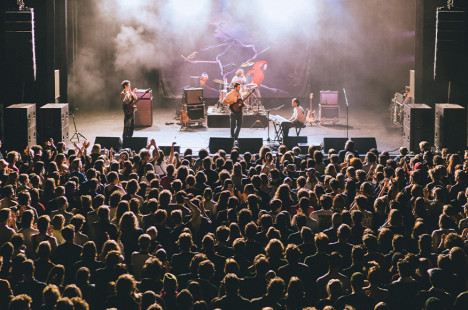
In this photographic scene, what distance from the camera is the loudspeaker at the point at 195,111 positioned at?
69.1 feet

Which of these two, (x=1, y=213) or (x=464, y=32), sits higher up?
(x=464, y=32)

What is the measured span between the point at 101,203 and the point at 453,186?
4.74 metres

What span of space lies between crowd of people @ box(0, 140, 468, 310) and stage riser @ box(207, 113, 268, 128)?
8789 mm

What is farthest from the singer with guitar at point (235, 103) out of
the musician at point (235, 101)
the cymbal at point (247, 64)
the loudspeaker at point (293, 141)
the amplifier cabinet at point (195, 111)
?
the cymbal at point (247, 64)

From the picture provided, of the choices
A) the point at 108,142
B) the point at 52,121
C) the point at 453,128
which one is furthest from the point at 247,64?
the point at 108,142

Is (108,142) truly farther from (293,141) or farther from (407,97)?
(407,97)

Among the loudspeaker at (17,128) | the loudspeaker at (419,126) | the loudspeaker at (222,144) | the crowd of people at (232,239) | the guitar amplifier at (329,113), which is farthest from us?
the guitar amplifier at (329,113)

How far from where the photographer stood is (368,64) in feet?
83.6

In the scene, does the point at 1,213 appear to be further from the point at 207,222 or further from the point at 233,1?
the point at 233,1

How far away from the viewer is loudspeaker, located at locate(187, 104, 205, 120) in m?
21.0

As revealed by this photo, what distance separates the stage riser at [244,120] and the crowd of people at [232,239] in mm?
8789

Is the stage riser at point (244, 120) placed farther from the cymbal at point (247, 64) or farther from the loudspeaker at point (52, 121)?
the loudspeaker at point (52, 121)

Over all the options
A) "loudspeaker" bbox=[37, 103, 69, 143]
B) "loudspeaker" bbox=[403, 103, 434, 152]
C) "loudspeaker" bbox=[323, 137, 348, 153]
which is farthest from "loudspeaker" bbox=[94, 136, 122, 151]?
"loudspeaker" bbox=[403, 103, 434, 152]

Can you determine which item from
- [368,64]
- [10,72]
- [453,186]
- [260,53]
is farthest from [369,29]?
[453,186]
